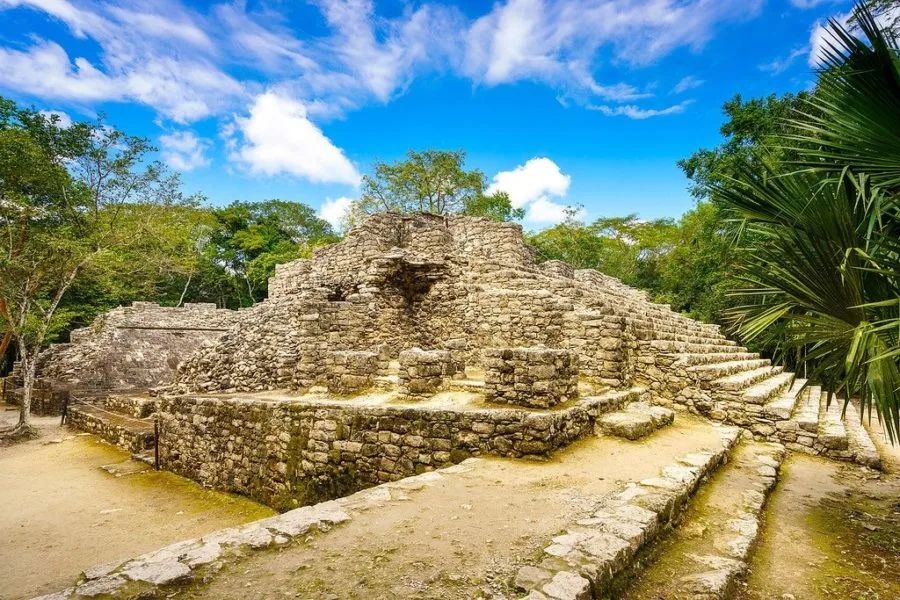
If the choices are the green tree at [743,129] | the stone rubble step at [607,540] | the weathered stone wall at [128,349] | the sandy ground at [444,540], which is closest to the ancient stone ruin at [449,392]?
the stone rubble step at [607,540]

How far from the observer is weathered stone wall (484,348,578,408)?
218 inches

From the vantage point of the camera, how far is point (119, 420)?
10.4 m

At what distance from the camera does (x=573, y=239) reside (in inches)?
1137

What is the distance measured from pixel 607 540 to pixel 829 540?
2269 mm

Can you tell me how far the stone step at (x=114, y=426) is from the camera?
30.0 ft

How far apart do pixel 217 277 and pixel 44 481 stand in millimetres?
25902

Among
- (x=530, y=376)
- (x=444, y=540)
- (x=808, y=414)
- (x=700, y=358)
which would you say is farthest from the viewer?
(x=700, y=358)

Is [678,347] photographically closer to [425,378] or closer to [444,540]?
[425,378]

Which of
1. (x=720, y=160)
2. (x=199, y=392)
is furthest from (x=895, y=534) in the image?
(x=720, y=160)

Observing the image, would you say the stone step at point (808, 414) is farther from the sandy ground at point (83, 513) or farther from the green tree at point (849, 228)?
the sandy ground at point (83, 513)

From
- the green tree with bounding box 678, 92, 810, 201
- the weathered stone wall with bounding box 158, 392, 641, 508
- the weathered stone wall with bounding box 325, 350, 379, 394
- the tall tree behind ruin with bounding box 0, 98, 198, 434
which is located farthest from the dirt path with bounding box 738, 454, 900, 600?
the tall tree behind ruin with bounding box 0, 98, 198, 434

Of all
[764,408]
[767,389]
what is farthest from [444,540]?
[767,389]

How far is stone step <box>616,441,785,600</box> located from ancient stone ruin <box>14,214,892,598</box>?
8 cm

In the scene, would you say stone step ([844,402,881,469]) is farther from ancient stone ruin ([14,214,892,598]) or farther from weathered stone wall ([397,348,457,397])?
weathered stone wall ([397,348,457,397])
